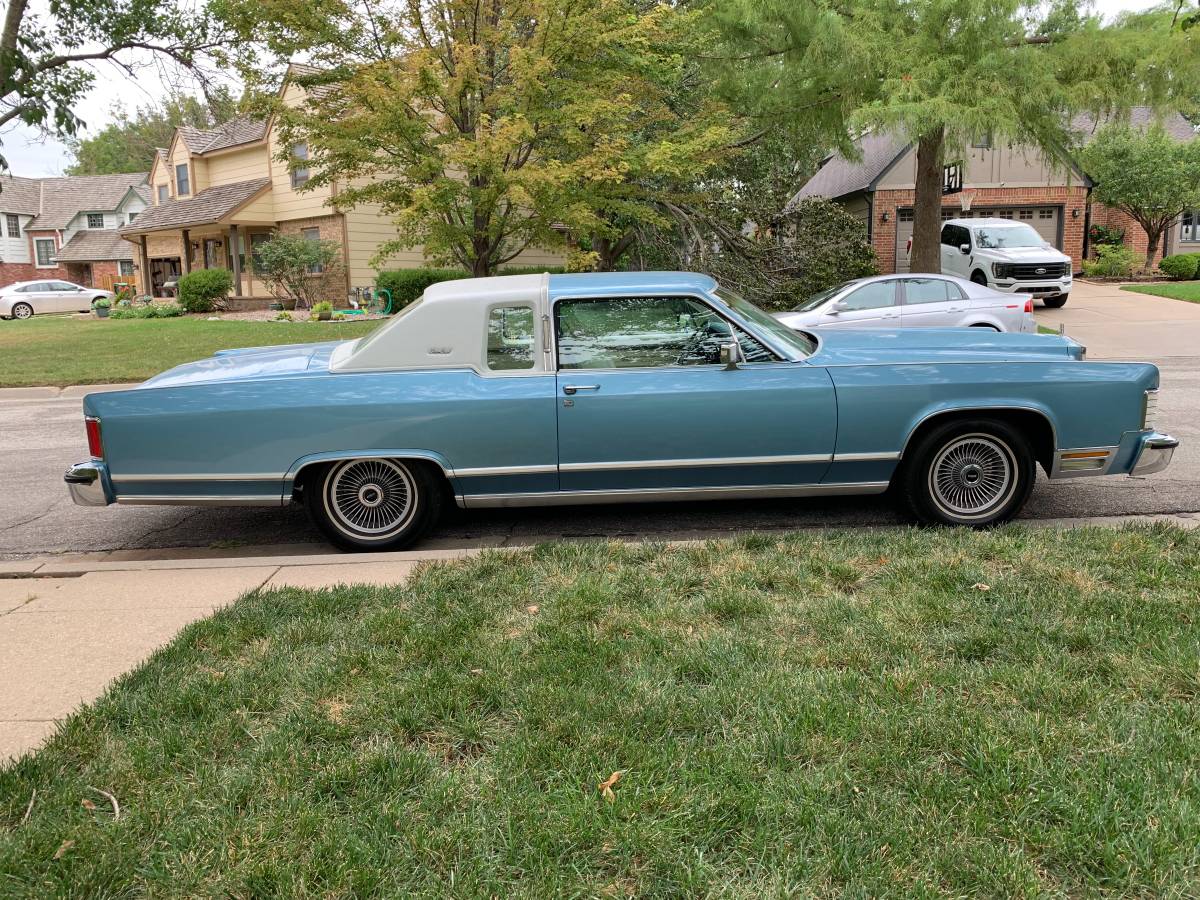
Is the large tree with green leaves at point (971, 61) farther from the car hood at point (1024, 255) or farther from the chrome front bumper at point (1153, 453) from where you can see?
the chrome front bumper at point (1153, 453)

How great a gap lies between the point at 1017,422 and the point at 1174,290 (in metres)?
21.0

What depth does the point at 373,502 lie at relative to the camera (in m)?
5.35

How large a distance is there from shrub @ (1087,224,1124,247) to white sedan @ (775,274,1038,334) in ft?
63.5

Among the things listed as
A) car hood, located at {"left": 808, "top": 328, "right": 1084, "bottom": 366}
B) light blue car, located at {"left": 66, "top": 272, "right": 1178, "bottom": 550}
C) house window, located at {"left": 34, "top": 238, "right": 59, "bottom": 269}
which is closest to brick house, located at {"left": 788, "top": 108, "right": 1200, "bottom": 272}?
car hood, located at {"left": 808, "top": 328, "right": 1084, "bottom": 366}

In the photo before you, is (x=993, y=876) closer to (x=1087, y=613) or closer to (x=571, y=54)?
(x=1087, y=613)

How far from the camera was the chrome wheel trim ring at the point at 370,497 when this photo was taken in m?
5.32

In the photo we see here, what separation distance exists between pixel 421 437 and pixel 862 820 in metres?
3.35

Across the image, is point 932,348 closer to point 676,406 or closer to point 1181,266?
point 676,406

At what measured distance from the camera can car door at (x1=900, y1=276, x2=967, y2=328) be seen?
41.2 ft

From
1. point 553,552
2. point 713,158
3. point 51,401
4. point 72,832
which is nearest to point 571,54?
A: point 713,158

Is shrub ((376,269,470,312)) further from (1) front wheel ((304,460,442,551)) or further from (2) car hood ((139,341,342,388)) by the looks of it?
(1) front wheel ((304,460,442,551))

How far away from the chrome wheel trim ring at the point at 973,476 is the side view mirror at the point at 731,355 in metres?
1.29

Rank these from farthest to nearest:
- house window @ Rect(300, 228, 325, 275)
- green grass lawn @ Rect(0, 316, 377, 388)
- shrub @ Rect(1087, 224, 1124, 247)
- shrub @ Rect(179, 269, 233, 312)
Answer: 1. shrub @ Rect(1087, 224, 1124, 247)
2. shrub @ Rect(179, 269, 233, 312)
3. house window @ Rect(300, 228, 325, 275)
4. green grass lawn @ Rect(0, 316, 377, 388)

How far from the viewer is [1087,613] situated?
376 cm
